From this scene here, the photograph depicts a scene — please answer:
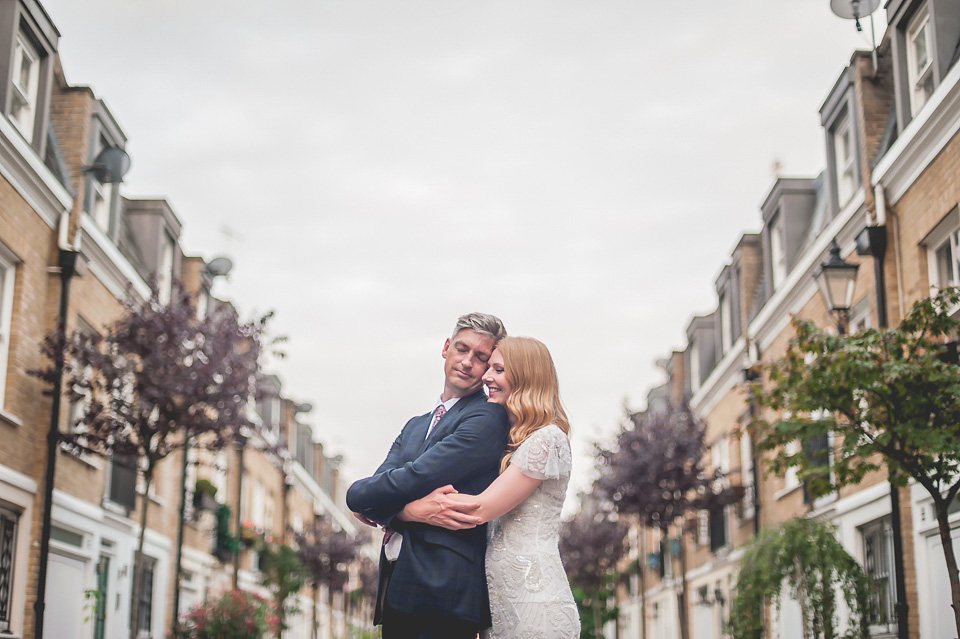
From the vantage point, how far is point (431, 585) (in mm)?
4141

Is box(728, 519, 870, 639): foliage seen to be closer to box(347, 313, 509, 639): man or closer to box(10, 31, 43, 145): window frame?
box(347, 313, 509, 639): man

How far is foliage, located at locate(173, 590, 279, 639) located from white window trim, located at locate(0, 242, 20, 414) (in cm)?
556

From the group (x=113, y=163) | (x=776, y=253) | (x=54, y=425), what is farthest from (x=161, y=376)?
(x=776, y=253)

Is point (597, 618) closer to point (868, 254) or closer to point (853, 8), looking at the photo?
point (868, 254)

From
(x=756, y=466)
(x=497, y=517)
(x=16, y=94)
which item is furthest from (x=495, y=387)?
(x=756, y=466)

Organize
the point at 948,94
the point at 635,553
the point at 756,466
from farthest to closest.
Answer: the point at 635,553 → the point at 756,466 → the point at 948,94

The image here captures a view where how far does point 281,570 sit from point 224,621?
13.9 m

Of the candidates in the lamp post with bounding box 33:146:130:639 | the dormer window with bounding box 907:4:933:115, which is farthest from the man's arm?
the dormer window with bounding box 907:4:933:115

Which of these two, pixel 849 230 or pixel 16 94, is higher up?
pixel 16 94

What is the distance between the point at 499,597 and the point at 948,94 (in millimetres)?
9641

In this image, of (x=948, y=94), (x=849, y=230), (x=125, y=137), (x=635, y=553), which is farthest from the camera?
(x=635, y=553)

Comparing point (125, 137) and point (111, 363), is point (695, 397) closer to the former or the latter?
point (125, 137)

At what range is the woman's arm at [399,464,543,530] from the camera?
4.21 m

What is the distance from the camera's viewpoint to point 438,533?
4.27 meters
